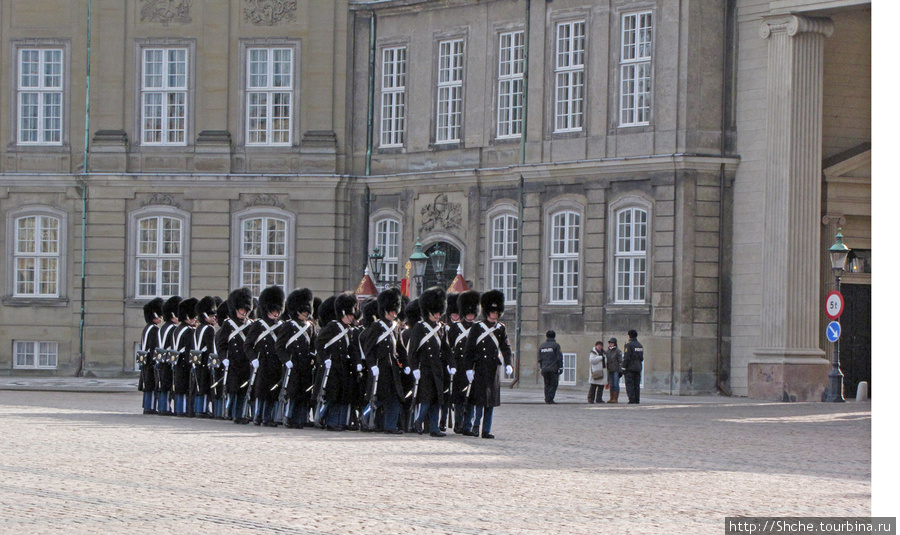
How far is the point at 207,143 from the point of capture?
1449 inches

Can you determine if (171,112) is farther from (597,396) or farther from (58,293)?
(597,396)

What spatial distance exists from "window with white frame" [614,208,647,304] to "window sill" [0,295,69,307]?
1314 cm

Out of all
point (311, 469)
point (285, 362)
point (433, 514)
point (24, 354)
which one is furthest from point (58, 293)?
point (433, 514)

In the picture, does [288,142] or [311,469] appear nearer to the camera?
[311,469]

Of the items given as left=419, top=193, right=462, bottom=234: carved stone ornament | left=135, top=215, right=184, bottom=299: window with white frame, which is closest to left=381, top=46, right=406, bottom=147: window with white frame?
left=419, top=193, right=462, bottom=234: carved stone ornament

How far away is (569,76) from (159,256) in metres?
10.5

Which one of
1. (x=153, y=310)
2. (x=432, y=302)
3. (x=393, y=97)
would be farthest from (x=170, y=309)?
(x=393, y=97)

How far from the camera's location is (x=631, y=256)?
106 ft

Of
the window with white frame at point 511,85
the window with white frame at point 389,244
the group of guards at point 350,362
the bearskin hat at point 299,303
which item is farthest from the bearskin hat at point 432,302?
the window with white frame at point 389,244

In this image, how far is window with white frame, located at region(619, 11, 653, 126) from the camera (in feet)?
105

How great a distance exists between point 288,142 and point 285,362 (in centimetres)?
1688

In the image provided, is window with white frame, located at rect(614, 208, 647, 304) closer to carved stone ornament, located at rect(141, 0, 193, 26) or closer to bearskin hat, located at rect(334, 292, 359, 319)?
carved stone ornament, located at rect(141, 0, 193, 26)

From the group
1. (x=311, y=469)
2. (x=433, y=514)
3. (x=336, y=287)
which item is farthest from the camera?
(x=336, y=287)

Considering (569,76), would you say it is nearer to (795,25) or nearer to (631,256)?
(631,256)
